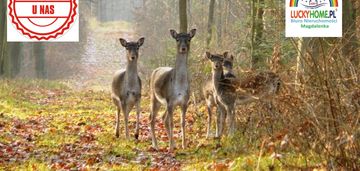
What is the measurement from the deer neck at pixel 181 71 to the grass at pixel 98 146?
131cm

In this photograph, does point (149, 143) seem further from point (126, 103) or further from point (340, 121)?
point (340, 121)

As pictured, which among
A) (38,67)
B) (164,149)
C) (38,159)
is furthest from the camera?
(38,67)

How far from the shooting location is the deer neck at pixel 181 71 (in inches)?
525

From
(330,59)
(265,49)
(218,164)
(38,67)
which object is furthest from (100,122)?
(38,67)

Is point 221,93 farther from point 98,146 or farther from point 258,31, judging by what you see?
point 258,31

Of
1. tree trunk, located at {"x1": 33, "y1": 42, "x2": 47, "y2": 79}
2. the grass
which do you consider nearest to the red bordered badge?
the grass

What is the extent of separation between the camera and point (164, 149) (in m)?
13.5

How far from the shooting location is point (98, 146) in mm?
13883

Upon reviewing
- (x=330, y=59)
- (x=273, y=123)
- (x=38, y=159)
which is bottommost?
(x=38, y=159)

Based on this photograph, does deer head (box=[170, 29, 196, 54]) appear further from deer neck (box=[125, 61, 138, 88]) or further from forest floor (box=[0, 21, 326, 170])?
deer neck (box=[125, 61, 138, 88])

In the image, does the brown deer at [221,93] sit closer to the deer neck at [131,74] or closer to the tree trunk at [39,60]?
the deer neck at [131,74]

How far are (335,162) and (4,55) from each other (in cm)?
2722

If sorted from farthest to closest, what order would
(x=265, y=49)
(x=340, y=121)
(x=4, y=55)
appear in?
(x=4, y=55)
(x=265, y=49)
(x=340, y=121)

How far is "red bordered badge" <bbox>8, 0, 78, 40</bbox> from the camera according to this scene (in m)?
17.3
